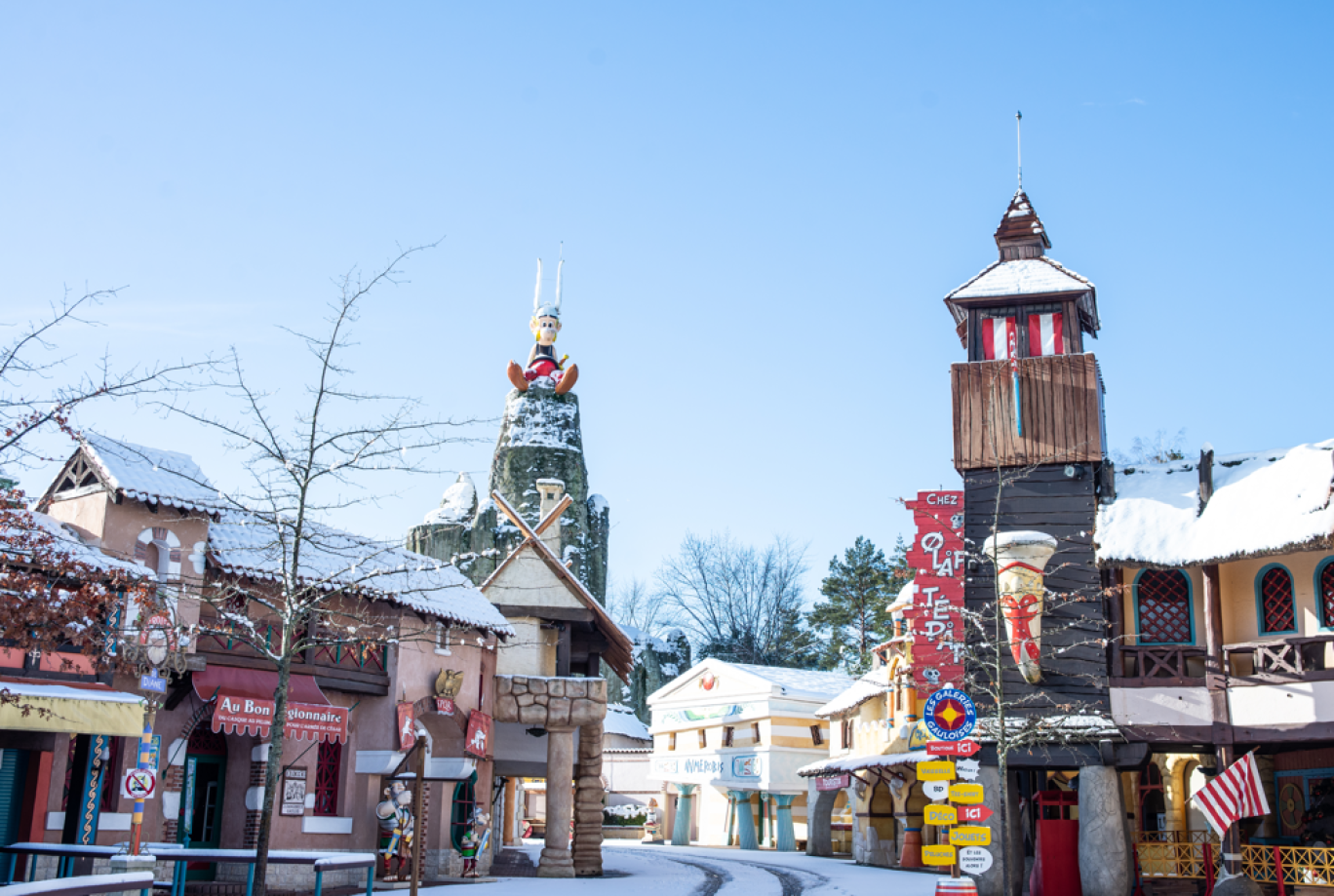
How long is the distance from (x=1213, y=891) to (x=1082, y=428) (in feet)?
26.8

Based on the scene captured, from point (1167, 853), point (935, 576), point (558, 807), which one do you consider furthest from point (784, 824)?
point (935, 576)

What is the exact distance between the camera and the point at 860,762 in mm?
32406

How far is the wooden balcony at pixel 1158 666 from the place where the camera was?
20.6m

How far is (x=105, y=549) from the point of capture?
57.4 ft

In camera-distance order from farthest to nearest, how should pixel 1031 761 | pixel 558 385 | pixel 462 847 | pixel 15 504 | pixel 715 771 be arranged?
pixel 558 385 < pixel 715 771 < pixel 462 847 < pixel 1031 761 < pixel 15 504

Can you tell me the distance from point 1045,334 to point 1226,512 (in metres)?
4.97

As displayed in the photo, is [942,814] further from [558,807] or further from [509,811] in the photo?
[509,811]

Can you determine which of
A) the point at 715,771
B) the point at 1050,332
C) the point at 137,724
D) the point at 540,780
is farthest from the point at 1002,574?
the point at 540,780

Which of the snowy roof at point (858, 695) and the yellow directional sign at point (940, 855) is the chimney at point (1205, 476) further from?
the snowy roof at point (858, 695)

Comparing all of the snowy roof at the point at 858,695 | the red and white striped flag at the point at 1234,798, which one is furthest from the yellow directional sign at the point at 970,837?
the snowy roof at the point at 858,695

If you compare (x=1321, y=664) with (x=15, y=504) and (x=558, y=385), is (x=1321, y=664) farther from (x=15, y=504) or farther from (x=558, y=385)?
(x=558, y=385)

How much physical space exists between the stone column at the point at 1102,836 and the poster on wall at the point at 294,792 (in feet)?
44.2

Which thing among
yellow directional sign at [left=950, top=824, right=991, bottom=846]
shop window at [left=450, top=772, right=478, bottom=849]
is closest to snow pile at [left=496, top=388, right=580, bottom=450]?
shop window at [left=450, top=772, right=478, bottom=849]


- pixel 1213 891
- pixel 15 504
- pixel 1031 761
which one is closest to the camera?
pixel 15 504
